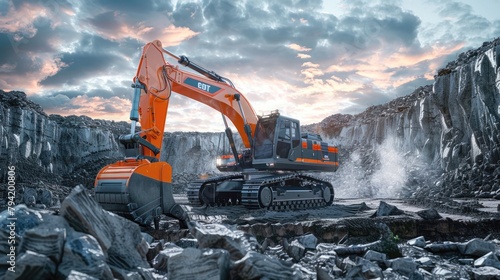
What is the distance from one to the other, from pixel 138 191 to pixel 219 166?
630 centimetres

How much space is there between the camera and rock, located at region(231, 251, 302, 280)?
9.45 ft

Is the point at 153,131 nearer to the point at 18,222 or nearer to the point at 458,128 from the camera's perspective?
the point at 18,222

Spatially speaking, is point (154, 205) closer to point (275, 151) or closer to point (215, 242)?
point (215, 242)

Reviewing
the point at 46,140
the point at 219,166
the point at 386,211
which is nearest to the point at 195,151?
the point at 46,140

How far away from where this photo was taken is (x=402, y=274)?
427 centimetres

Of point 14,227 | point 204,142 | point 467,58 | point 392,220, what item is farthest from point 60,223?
point 204,142

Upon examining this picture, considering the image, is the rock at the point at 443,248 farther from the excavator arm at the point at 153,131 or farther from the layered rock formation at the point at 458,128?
the layered rock formation at the point at 458,128

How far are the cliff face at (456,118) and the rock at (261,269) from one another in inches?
660

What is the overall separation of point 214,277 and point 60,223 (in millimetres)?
1475

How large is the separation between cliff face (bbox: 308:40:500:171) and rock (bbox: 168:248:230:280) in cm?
1720

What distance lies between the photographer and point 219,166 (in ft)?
42.0

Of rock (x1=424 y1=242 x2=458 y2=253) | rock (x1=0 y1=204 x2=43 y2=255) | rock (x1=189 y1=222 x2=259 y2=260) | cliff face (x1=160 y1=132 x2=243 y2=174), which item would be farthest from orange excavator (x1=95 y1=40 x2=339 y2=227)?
cliff face (x1=160 y1=132 x2=243 y2=174)

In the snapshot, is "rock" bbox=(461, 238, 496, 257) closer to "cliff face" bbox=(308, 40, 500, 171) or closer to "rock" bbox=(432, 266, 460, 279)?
"rock" bbox=(432, 266, 460, 279)

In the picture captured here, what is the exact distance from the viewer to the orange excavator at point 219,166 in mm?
6723
